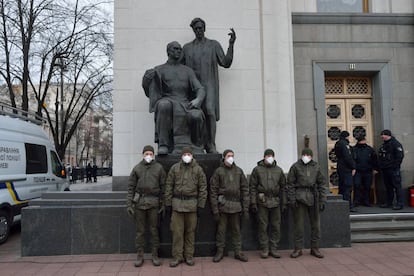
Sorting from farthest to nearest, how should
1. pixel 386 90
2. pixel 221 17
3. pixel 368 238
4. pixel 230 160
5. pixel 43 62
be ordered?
pixel 43 62 < pixel 386 90 < pixel 221 17 < pixel 368 238 < pixel 230 160

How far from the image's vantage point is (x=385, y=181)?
9.34m

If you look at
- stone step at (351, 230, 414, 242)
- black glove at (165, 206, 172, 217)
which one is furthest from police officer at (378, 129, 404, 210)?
black glove at (165, 206, 172, 217)

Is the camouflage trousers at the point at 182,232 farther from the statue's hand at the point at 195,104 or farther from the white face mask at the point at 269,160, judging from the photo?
the statue's hand at the point at 195,104

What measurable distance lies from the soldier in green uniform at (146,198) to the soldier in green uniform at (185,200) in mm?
206

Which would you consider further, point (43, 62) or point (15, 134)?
point (43, 62)

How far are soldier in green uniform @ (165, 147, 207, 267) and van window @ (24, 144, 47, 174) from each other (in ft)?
18.6

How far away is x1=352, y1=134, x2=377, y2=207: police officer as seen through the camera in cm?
929

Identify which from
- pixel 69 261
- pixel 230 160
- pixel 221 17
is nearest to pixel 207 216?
pixel 230 160

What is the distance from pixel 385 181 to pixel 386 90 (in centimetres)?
282

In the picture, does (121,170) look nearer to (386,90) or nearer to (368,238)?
(368,238)

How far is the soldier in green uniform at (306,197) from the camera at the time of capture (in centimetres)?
661

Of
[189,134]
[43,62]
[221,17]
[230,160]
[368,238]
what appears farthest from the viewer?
[43,62]

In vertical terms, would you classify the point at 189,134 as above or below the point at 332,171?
above

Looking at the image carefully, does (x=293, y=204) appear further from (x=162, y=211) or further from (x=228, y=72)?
(x=228, y=72)
